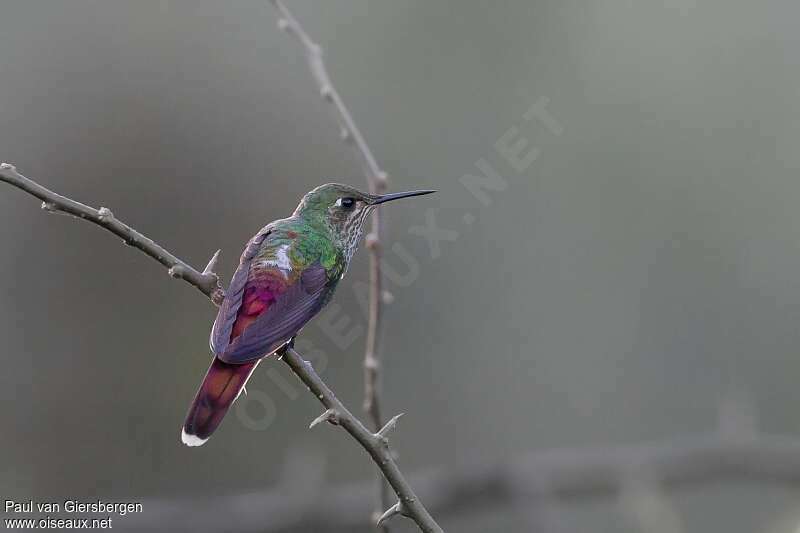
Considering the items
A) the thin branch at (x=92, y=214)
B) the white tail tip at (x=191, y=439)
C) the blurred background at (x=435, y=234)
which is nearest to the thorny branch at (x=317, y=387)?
the thin branch at (x=92, y=214)

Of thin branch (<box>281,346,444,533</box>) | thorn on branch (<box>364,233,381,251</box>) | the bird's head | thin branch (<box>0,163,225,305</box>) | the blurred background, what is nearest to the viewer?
thin branch (<box>281,346,444,533</box>)

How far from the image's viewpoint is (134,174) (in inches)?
283

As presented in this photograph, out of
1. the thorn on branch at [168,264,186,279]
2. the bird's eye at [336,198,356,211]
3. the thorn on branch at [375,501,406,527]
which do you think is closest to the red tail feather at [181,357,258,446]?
the thorn on branch at [168,264,186,279]

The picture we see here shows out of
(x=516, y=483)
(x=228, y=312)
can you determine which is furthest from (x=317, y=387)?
(x=516, y=483)

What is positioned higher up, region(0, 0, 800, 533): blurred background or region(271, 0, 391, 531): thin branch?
region(0, 0, 800, 533): blurred background

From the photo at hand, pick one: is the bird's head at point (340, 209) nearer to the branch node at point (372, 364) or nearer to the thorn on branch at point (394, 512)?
the branch node at point (372, 364)

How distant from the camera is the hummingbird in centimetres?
315

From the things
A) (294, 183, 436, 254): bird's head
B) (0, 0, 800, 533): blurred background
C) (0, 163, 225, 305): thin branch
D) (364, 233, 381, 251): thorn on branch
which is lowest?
(0, 163, 225, 305): thin branch

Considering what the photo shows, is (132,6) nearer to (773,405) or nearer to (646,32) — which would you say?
(646,32)

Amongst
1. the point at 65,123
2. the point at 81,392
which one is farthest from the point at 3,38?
the point at 81,392

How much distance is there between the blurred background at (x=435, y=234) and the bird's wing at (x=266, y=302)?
10.3 ft

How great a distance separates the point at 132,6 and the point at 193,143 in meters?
1.37

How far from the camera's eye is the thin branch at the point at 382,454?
2.59 meters

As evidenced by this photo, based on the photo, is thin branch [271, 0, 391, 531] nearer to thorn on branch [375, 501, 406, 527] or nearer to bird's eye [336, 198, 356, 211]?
thorn on branch [375, 501, 406, 527]
